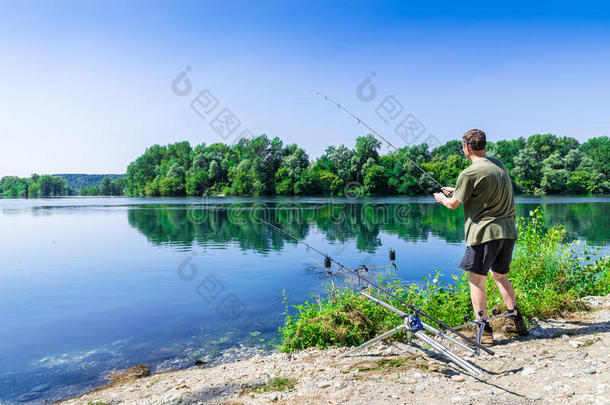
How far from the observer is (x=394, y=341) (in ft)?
17.5

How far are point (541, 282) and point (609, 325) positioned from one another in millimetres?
1542

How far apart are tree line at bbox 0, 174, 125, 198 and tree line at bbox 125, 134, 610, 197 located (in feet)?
161

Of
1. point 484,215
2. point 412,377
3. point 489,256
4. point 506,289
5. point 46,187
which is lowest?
point 412,377

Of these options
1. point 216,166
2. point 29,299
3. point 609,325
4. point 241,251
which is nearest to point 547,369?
point 609,325

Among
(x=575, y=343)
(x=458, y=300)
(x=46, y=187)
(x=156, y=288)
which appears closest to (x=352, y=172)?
(x=156, y=288)

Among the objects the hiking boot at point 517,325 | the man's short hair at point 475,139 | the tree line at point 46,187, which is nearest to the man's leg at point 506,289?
the hiking boot at point 517,325

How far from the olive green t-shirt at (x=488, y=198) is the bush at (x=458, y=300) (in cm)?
163

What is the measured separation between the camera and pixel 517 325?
4.86 metres

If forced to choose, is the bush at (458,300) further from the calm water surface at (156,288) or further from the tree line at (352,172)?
the tree line at (352,172)

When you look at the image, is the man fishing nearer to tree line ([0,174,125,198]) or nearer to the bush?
the bush

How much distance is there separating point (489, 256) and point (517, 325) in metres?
1.12

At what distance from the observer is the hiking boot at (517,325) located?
191 inches

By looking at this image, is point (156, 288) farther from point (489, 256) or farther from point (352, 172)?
point (352, 172)

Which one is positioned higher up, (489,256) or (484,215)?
(484,215)
